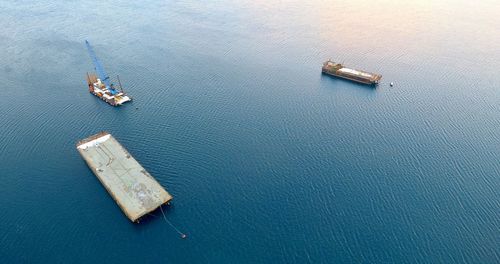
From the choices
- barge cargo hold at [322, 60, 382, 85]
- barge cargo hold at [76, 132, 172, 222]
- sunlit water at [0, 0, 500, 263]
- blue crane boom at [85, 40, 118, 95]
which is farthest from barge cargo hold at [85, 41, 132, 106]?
barge cargo hold at [322, 60, 382, 85]

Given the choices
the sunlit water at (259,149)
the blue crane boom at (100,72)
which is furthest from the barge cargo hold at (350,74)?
the blue crane boom at (100,72)

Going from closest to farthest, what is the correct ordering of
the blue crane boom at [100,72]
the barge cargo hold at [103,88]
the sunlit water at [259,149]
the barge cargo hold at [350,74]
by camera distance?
the sunlit water at [259,149] < the barge cargo hold at [103,88] < the blue crane boom at [100,72] < the barge cargo hold at [350,74]

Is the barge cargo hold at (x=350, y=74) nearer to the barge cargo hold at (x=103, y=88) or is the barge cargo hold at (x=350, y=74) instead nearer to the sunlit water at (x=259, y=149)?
the sunlit water at (x=259, y=149)

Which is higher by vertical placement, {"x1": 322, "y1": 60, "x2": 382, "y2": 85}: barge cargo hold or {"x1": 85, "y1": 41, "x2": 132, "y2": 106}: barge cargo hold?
{"x1": 322, "y1": 60, "x2": 382, "y2": 85}: barge cargo hold

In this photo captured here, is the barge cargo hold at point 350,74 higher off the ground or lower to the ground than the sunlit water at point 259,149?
higher

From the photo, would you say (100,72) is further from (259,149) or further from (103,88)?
(259,149)

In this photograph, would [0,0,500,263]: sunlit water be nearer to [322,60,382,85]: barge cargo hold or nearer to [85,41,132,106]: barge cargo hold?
[85,41,132,106]: barge cargo hold

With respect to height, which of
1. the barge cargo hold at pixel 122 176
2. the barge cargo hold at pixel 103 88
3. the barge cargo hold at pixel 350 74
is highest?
the barge cargo hold at pixel 350 74
